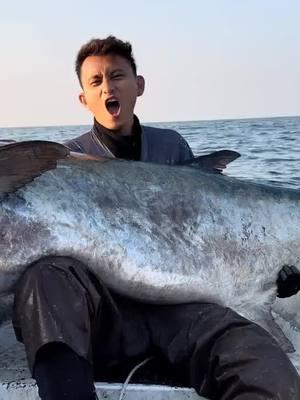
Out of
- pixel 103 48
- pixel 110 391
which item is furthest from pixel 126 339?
pixel 103 48

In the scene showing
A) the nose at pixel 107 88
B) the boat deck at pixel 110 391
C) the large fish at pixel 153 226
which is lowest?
the boat deck at pixel 110 391

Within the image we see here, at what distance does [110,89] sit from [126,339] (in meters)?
1.71

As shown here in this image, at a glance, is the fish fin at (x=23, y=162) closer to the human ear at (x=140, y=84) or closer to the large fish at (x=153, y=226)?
the large fish at (x=153, y=226)

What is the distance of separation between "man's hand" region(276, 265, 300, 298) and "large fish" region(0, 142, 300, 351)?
4cm

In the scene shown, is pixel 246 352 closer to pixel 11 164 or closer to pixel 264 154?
pixel 11 164

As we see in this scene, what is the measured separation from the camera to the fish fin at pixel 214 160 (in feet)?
12.0

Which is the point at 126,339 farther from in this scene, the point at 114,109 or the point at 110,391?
the point at 114,109

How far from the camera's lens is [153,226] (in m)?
3.14

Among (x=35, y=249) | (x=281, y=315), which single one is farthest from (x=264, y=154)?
(x=35, y=249)

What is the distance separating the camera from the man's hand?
3.44m

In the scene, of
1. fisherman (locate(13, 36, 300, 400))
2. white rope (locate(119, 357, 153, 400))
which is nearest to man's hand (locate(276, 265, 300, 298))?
fisherman (locate(13, 36, 300, 400))

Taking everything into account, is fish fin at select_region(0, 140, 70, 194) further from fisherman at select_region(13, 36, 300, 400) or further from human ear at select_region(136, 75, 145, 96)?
human ear at select_region(136, 75, 145, 96)

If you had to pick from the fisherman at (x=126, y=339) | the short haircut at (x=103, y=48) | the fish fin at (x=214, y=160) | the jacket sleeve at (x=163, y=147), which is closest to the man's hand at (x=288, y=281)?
the fisherman at (x=126, y=339)

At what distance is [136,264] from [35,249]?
0.48 metres
